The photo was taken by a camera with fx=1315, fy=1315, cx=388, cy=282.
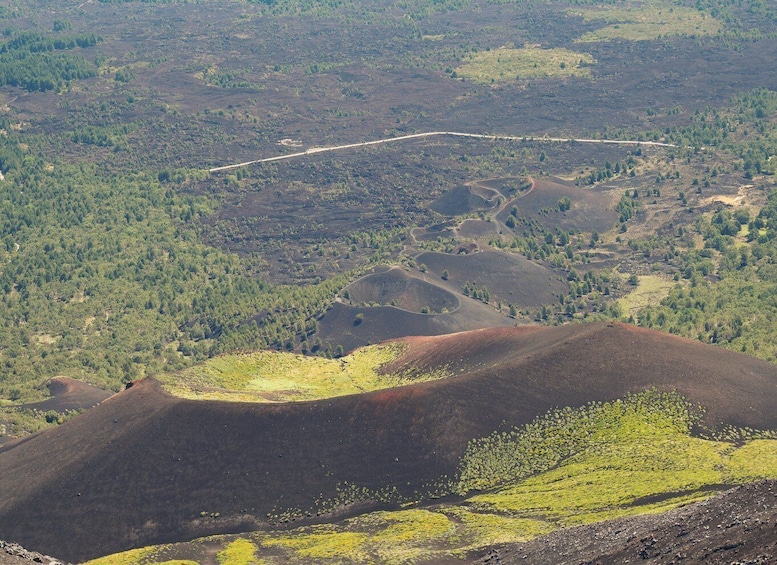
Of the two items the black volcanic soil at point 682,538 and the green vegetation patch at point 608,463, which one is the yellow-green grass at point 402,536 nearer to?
the green vegetation patch at point 608,463

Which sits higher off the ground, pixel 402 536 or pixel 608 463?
pixel 402 536

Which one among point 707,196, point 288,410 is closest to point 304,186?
point 707,196

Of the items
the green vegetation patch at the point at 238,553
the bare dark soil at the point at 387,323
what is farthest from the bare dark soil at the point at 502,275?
the green vegetation patch at the point at 238,553

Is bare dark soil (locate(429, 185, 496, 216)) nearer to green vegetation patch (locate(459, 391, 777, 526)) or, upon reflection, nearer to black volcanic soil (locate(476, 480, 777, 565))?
green vegetation patch (locate(459, 391, 777, 526))

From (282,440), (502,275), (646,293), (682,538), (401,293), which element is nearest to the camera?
(682,538)

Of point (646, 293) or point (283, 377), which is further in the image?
point (646, 293)

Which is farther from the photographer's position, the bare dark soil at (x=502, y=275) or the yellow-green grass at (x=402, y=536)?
the bare dark soil at (x=502, y=275)

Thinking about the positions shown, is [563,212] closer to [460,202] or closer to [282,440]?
[460,202]

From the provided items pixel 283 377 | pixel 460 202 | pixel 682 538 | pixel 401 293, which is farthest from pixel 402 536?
pixel 460 202
